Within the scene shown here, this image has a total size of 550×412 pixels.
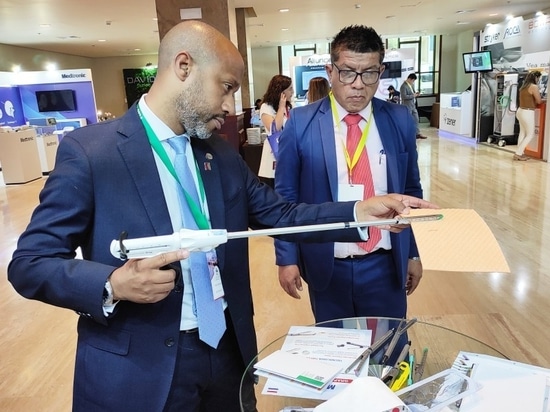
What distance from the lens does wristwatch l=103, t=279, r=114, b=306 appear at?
39.2 inches

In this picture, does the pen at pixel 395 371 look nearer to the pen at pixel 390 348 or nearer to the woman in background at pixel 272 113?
the pen at pixel 390 348

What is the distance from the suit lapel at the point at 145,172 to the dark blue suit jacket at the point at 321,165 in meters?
0.78

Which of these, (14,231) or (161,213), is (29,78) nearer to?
(14,231)

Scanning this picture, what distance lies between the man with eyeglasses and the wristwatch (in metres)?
0.93

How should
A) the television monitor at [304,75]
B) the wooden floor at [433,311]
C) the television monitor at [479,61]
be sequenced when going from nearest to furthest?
the wooden floor at [433,311] → the television monitor at [304,75] → the television monitor at [479,61]

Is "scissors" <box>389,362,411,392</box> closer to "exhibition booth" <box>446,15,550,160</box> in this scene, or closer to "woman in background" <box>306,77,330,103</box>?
"woman in background" <box>306,77,330,103</box>

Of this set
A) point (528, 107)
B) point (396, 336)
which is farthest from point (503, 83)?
point (396, 336)

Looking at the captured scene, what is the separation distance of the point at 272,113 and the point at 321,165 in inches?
147

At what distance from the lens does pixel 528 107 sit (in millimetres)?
8984

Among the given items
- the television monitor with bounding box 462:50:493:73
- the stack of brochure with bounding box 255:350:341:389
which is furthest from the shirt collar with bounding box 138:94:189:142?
the television monitor with bounding box 462:50:493:73

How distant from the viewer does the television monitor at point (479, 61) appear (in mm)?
11500

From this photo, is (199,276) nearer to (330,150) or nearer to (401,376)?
(401,376)

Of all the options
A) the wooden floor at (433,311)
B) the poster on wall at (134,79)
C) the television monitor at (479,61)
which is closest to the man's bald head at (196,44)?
the wooden floor at (433,311)

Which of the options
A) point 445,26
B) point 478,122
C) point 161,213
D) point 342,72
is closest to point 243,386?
point 161,213
